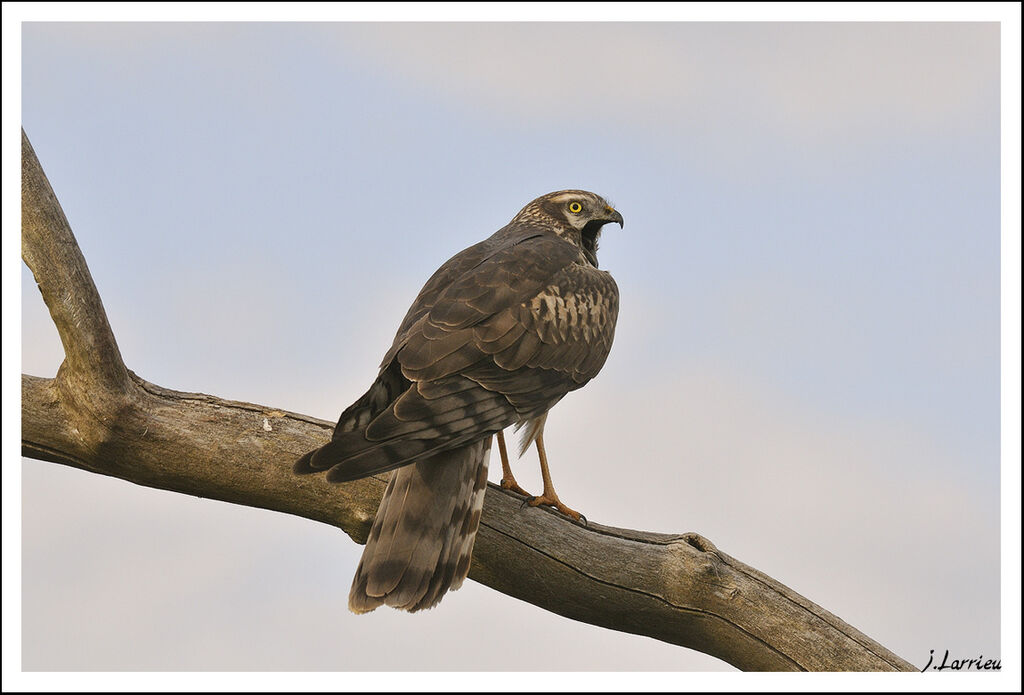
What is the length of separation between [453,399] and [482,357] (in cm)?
34

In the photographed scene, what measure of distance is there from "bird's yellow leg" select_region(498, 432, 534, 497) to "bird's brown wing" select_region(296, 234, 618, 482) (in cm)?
60

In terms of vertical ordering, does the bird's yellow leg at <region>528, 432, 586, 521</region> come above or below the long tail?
above

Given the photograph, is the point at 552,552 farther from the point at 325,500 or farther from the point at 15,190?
the point at 15,190

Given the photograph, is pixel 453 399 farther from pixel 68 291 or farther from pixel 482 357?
pixel 68 291

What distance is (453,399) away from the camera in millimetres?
4945

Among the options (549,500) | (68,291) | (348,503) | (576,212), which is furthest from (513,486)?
(68,291)

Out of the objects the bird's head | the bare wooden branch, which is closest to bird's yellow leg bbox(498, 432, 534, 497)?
the bird's head

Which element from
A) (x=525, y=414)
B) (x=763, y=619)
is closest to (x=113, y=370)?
(x=525, y=414)

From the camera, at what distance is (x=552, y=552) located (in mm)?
5492

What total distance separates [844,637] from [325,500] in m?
2.88

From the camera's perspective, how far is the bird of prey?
4754mm

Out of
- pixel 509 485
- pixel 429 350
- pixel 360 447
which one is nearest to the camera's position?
pixel 360 447

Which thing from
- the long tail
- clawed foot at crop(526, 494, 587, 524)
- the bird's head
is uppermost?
the bird's head

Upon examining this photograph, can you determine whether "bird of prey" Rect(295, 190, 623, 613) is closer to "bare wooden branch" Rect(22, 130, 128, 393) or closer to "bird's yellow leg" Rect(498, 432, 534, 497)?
"bird's yellow leg" Rect(498, 432, 534, 497)
